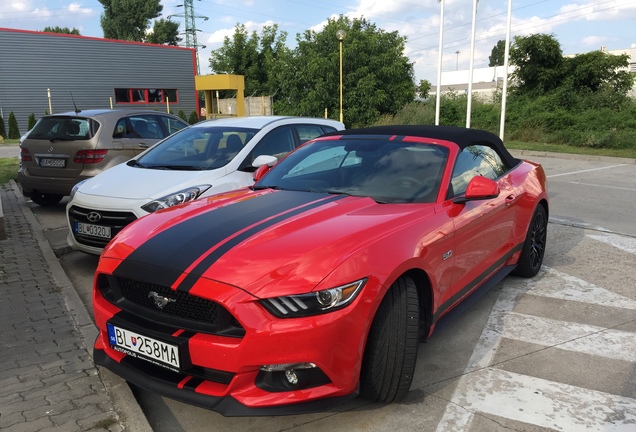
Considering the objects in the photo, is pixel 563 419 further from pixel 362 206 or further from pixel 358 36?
pixel 358 36

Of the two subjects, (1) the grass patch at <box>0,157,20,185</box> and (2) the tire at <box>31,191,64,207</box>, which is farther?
(1) the grass patch at <box>0,157,20,185</box>

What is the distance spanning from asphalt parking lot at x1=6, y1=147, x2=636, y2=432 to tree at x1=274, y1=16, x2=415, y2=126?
94.5 ft

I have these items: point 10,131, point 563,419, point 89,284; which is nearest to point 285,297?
point 563,419

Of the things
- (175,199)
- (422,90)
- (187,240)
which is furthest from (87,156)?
(422,90)

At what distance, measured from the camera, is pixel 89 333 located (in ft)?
12.9

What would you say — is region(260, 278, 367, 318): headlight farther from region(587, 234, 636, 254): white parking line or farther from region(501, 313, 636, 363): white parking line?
region(587, 234, 636, 254): white parking line

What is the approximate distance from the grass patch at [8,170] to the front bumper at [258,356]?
11071mm

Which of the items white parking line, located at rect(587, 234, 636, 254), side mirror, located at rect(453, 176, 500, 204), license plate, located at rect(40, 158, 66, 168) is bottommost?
white parking line, located at rect(587, 234, 636, 254)

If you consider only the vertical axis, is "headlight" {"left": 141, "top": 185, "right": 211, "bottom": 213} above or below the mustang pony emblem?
above

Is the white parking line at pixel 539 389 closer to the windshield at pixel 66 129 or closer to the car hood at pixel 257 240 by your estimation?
the car hood at pixel 257 240

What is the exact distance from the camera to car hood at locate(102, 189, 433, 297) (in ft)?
8.48

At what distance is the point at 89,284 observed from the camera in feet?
17.2

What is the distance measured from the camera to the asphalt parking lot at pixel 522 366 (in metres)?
2.93

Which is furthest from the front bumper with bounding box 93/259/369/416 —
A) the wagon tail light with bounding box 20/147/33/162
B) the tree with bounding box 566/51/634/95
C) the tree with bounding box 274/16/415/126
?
the tree with bounding box 274/16/415/126
